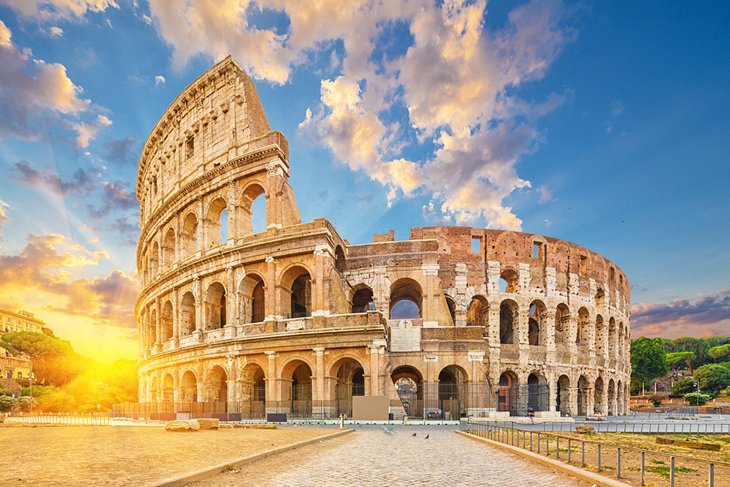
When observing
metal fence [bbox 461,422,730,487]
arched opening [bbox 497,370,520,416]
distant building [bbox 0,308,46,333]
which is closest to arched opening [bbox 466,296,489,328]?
arched opening [bbox 497,370,520,416]

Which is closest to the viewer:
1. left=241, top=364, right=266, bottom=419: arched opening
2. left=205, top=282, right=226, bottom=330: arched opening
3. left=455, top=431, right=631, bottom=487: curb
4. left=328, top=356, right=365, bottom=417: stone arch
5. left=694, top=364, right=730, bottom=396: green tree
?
left=455, top=431, right=631, bottom=487: curb

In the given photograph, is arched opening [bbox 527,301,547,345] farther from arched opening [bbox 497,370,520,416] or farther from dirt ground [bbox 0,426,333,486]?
dirt ground [bbox 0,426,333,486]

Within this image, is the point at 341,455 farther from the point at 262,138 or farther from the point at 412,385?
the point at 412,385

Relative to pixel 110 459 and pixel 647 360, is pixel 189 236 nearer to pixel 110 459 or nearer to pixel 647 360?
pixel 110 459

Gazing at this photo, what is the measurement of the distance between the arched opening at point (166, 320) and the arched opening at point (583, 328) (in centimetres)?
2886

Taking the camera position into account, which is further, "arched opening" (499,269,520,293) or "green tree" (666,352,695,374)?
"green tree" (666,352,695,374)

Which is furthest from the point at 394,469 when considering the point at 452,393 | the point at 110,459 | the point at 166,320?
the point at 166,320

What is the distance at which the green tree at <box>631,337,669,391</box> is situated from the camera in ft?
212

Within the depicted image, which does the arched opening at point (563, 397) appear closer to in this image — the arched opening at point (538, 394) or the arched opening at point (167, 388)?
the arched opening at point (538, 394)

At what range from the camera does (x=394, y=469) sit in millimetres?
8789

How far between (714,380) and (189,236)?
73.1m

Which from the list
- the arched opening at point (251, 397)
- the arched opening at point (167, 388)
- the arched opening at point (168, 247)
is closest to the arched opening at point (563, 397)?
the arched opening at point (251, 397)

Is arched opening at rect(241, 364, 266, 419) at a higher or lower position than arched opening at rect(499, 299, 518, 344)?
lower

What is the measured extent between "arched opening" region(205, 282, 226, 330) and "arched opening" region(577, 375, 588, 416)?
1006 inches
